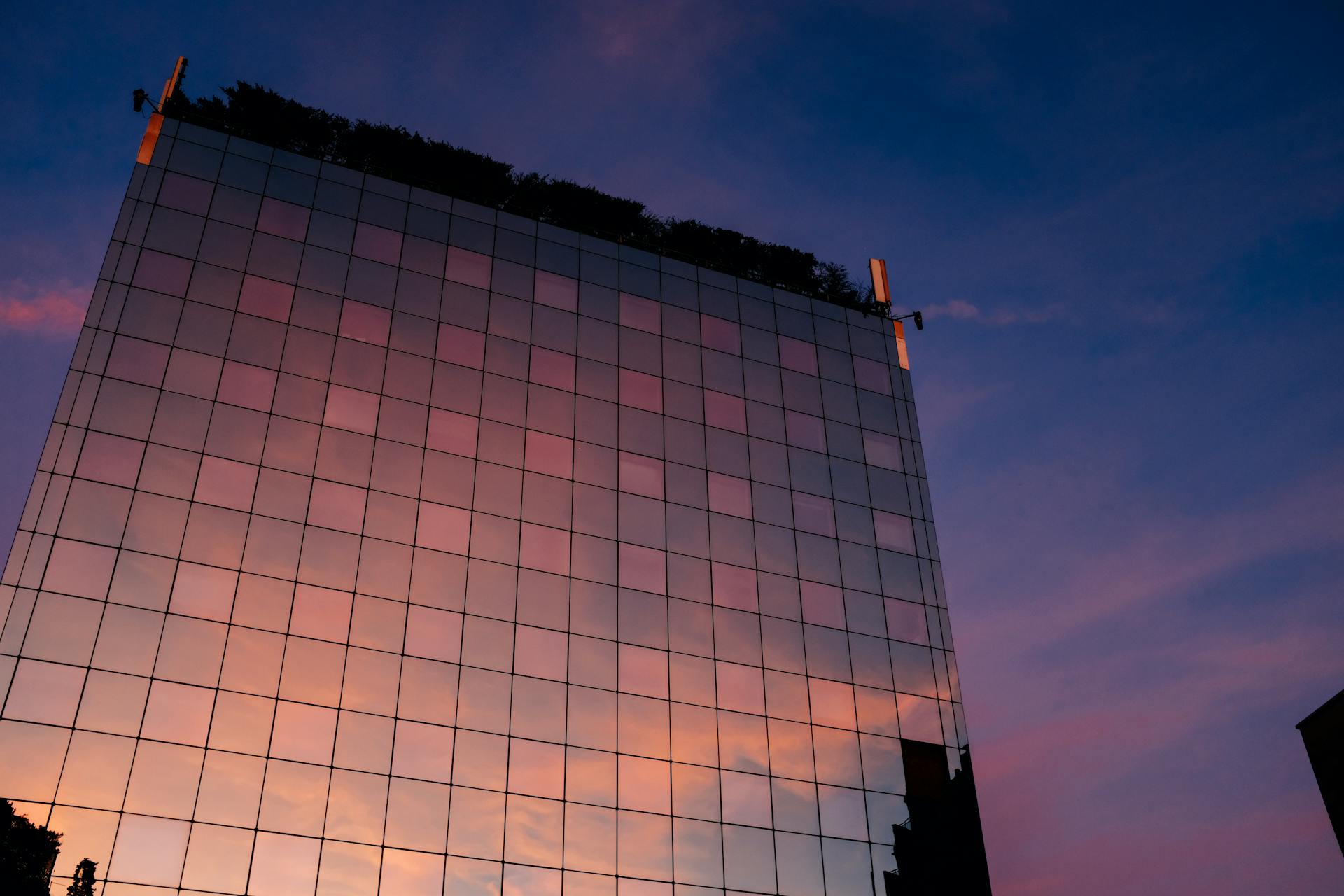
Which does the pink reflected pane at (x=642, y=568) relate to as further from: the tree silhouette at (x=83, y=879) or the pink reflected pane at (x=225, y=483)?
the tree silhouette at (x=83, y=879)

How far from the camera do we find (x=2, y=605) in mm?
33406

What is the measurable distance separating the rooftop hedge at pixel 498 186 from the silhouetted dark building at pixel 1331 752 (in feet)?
92.3

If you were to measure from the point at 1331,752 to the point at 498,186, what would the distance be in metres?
38.4

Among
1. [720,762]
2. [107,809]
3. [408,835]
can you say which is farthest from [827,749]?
[107,809]

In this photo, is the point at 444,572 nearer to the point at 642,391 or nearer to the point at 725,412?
the point at 642,391

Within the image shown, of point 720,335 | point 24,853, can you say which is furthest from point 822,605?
point 24,853

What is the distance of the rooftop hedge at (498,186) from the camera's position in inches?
1843

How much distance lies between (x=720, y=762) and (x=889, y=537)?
1369cm

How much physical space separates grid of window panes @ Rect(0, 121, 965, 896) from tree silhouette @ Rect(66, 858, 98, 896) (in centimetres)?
57

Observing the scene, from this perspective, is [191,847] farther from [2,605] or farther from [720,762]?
[720,762]

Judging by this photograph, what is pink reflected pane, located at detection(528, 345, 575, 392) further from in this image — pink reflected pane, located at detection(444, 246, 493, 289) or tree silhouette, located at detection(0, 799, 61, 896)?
tree silhouette, located at detection(0, 799, 61, 896)

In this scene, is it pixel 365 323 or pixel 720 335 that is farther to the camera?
pixel 720 335

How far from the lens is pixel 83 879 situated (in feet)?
101

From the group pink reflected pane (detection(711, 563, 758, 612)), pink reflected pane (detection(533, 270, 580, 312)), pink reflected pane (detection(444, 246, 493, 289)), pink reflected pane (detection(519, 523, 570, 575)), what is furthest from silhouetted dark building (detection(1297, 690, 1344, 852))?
pink reflected pane (detection(444, 246, 493, 289))
